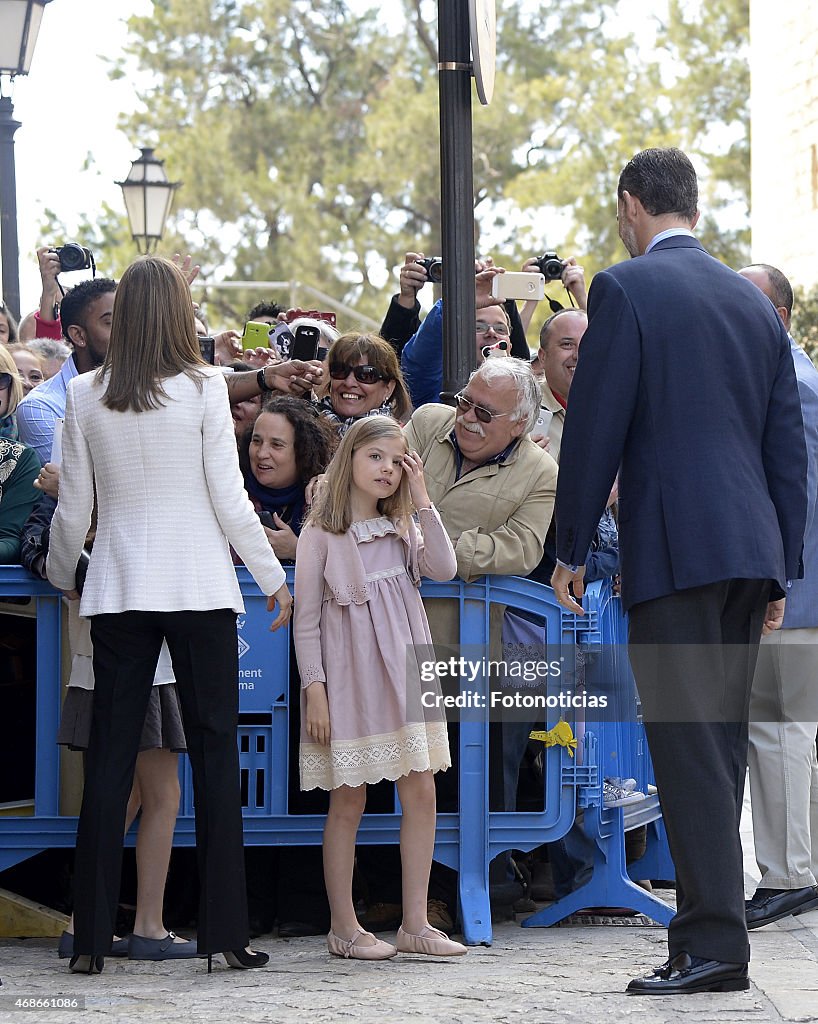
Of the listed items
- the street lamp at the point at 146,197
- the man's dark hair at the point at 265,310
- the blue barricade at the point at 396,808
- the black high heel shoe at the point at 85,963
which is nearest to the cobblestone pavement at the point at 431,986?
the black high heel shoe at the point at 85,963

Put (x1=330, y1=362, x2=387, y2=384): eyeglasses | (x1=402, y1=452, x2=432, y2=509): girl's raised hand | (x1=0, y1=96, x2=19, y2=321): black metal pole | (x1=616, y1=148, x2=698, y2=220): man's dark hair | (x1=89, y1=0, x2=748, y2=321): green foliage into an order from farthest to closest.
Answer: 1. (x1=89, y1=0, x2=748, y2=321): green foliage
2. (x1=0, y1=96, x2=19, y2=321): black metal pole
3. (x1=330, y1=362, x2=387, y2=384): eyeglasses
4. (x1=402, y1=452, x2=432, y2=509): girl's raised hand
5. (x1=616, y1=148, x2=698, y2=220): man's dark hair

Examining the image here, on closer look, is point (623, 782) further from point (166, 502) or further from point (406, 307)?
point (406, 307)

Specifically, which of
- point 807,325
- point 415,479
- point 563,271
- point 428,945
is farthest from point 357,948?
point 807,325

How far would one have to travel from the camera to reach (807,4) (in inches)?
889

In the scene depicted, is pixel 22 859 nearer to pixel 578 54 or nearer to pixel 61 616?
pixel 61 616

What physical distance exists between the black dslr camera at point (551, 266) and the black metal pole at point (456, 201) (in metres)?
1.38

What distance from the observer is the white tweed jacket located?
4855 millimetres

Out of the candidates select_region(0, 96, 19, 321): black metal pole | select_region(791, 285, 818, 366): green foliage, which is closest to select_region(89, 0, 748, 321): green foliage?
select_region(791, 285, 818, 366): green foliage

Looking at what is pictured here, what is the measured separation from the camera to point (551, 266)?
748cm

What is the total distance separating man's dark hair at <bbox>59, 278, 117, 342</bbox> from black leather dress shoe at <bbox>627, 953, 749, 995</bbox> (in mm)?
3214

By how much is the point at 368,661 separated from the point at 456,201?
177 centimetres

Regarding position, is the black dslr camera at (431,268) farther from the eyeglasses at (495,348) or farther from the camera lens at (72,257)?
the camera lens at (72,257)

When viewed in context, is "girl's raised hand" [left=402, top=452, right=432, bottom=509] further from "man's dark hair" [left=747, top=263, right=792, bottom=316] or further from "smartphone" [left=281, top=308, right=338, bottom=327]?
"smartphone" [left=281, top=308, right=338, bottom=327]

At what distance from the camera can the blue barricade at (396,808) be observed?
5.39 metres
